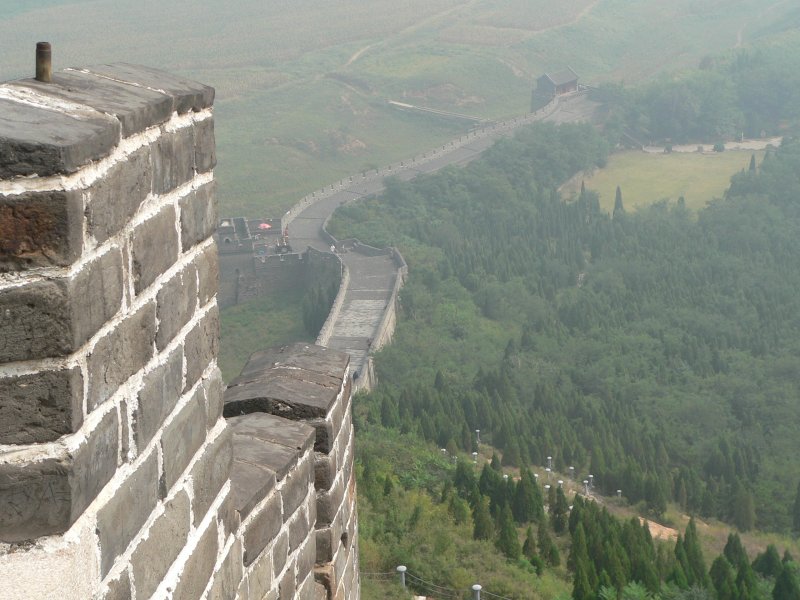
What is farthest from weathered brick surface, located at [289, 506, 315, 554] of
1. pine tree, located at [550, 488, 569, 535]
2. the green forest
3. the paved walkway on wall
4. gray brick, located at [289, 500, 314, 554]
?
A: the paved walkway on wall

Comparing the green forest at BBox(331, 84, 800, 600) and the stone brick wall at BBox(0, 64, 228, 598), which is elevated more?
the stone brick wall at BBox(0, 64, 228, 598)

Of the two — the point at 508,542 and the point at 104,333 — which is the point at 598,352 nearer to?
the point at 508,542

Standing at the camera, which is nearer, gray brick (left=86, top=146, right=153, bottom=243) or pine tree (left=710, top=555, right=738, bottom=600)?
gray brick (left=86, top=146, right=153, bottom=243)

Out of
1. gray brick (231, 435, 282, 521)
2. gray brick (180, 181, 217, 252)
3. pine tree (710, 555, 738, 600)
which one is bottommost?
pine tree (710, 555, 738, 600)

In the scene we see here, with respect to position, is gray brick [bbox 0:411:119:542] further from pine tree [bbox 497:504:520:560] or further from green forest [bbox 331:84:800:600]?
pine tree [bbox 497:504:520:560]

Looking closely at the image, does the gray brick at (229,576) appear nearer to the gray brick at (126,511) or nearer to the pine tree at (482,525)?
the gray brick at (126,511)

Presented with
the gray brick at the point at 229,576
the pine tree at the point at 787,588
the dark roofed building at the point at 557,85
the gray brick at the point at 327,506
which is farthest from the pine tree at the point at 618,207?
the gray brick at the point at 229,576

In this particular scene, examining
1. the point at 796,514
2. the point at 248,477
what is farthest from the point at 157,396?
the point at 796,514
